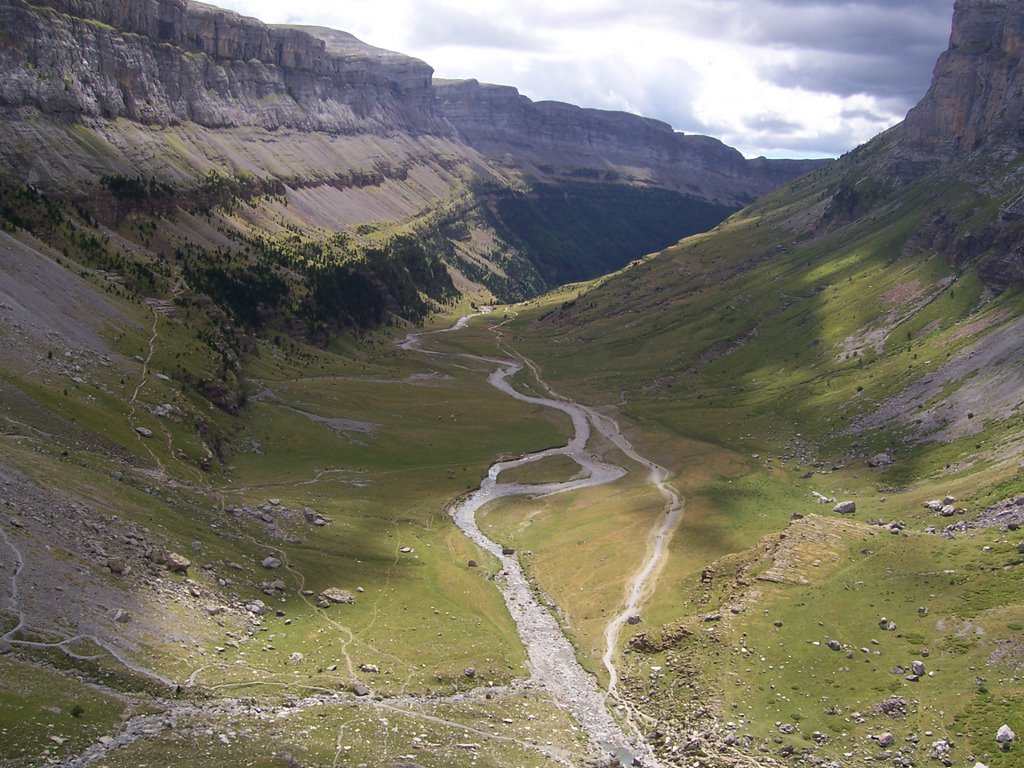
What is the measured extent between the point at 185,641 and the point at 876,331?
465ft

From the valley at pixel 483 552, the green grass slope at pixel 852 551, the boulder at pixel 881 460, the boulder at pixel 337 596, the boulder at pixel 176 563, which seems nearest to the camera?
the valley at pixel 483 552

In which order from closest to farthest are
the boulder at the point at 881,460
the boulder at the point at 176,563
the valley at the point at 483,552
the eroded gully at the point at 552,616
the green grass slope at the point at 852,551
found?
the valley at the point at 483,552, the green grass slope at the point at 852,551, the eroded gully at the point at 552,616, the boulder at the point at 176,563, the boulder at the point at 881,460

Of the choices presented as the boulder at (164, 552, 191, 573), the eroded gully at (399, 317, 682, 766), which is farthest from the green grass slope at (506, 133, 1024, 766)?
the boulder at (164, 552, 191, 573)

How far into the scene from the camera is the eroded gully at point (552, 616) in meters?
68.9

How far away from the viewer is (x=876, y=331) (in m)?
176

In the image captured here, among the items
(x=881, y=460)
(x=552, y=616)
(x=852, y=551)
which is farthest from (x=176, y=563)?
Answer: (x=881, y=460)

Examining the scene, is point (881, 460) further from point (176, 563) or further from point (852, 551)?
point (176, 563)

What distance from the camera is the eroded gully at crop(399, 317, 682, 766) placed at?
68.9m

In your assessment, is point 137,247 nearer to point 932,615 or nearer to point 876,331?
point 876,331

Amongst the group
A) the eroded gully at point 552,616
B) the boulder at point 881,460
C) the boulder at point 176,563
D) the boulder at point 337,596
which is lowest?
the eroded gully at point 552,616

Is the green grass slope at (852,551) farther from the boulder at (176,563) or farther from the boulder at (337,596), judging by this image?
the boulder at (176,563)

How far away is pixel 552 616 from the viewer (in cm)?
8894

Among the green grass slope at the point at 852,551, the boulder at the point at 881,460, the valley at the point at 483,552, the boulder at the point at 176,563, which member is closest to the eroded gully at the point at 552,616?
the valley at the point at 483,552

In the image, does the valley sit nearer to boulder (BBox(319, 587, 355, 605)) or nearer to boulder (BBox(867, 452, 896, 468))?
boulder (BBox(319, 587, 355, 605))
